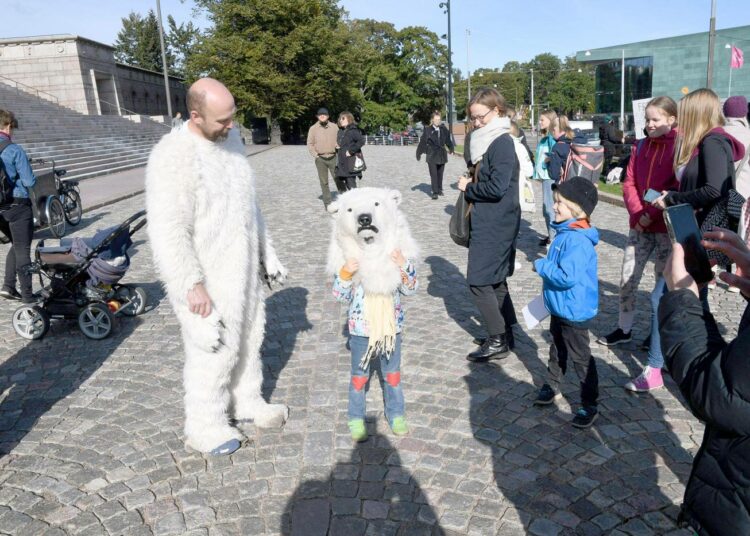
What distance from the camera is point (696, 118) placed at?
4.13m

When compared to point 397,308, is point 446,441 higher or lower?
lower

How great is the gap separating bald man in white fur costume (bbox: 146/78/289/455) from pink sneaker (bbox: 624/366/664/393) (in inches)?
108

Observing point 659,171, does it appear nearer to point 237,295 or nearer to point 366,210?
point 366,210

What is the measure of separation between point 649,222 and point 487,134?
1518 millimetres

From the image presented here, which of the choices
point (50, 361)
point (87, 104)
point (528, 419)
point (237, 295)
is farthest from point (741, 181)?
point (87, 104)

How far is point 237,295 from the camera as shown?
347 centimetres

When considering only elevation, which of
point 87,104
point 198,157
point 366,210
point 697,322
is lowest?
point 697,322

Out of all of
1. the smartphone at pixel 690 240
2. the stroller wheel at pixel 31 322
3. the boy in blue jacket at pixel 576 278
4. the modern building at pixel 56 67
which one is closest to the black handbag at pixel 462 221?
the boy in blue jacket at pixel 576 278

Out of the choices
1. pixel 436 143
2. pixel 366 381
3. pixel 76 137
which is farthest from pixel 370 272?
pixel 76 137

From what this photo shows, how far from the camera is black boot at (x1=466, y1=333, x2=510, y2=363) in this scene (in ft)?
16.0

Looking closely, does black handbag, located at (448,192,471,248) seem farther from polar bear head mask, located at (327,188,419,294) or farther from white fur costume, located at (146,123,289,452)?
white fur costume, located at (146,123,289,452)

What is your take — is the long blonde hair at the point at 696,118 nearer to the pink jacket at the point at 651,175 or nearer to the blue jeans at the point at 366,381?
the pink jacket at the point at 651,175

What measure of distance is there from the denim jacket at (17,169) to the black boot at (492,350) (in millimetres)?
5659

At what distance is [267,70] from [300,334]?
143ft
